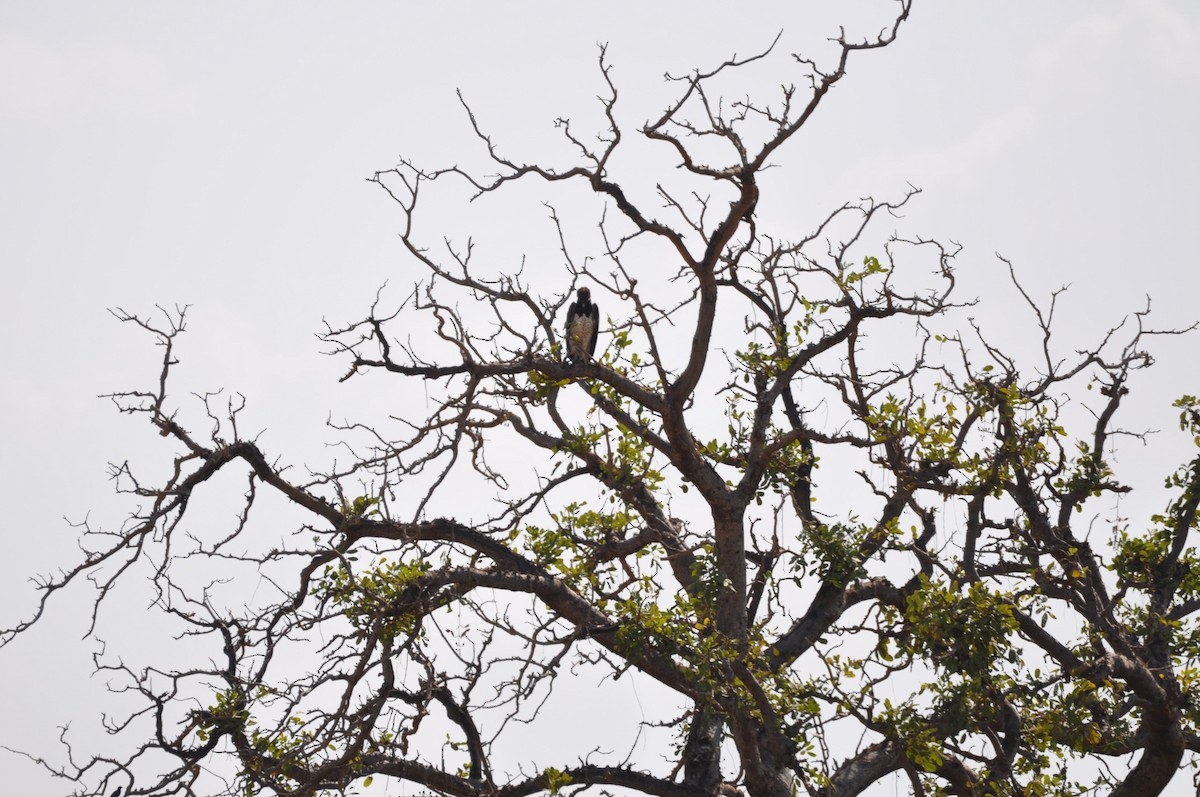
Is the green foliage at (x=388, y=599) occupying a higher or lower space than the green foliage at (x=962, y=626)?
higher

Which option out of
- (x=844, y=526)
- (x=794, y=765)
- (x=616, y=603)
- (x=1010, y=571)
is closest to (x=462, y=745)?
(x=616, y=603)

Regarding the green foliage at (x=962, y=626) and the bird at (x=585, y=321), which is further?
the bird at (x=585, y=321)

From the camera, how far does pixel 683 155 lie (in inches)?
261

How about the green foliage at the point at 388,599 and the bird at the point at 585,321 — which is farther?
the bird at the point at 585,321

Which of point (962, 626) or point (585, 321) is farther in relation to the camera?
point (585, 321)

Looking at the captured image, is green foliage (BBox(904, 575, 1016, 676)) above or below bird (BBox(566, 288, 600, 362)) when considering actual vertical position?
below

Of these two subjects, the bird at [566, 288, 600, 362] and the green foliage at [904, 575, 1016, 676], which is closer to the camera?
the green foliage at [904, 575, 1016, 676]

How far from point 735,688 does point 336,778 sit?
229cm

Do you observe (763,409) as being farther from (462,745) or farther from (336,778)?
(336,778)

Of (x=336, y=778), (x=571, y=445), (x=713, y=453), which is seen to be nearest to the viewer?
(x=336, y=778)

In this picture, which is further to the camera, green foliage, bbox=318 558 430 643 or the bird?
the bird

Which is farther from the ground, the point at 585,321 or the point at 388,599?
the point at 585,321

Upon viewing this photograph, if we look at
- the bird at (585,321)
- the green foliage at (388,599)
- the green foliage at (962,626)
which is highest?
the bird at (585,321)

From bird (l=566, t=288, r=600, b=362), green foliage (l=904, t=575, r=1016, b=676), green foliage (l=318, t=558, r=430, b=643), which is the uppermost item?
bird (l=566, t=288, r=600, b=362)
